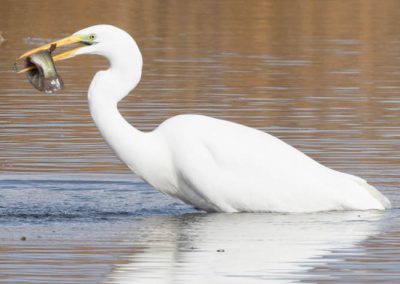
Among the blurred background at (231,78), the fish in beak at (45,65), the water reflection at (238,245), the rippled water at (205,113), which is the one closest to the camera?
the water reflection at (238,245)

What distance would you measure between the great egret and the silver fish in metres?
0.15

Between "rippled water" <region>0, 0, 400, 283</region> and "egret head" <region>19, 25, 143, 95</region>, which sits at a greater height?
"egret head" <region>19, 25, 143, 95</region>

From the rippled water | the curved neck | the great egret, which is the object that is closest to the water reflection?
the rippled water

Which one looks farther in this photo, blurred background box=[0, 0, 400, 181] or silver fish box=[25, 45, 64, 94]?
blurred background box=[0, 0, 400, 181]

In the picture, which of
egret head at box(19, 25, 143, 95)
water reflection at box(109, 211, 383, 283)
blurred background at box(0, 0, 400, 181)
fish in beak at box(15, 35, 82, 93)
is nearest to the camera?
water reflection at box(109, 211, 383, 283)

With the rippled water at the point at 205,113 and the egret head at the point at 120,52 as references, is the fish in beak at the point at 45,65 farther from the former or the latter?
the rippled water at the point at 205,113

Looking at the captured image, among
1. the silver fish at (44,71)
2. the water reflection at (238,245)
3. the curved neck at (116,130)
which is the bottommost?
the water reflection at (238,245)

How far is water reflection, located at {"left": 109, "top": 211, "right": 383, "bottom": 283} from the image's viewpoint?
11133mm

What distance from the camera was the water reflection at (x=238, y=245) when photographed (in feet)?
36.5

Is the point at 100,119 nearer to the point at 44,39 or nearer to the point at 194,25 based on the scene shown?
the point at 44,39

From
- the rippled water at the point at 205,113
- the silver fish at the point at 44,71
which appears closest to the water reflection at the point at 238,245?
the rippled water at the point at 205,113

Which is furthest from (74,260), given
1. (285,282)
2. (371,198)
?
(371,198)

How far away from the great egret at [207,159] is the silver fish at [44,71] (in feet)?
0.50

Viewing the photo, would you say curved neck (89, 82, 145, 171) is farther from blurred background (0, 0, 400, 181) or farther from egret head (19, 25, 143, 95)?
blurred background (0, 0, 400, 181)
